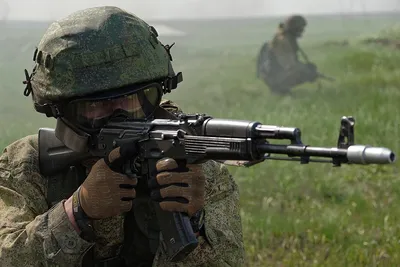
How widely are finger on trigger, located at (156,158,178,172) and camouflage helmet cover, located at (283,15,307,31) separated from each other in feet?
48.8

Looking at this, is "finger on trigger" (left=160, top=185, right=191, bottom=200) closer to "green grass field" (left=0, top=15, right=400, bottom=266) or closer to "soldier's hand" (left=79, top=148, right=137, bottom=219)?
"soldier's hand" (left=79, top=148, right=137, bottom=219)

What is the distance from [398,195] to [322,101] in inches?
252

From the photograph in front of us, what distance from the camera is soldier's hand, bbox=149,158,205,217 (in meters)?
3.33

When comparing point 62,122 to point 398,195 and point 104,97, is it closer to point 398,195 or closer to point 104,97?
point 104,97

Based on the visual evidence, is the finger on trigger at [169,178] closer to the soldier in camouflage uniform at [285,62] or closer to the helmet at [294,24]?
the soldier in camouflage uniform at [285,62]

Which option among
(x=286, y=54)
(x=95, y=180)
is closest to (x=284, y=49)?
(x=286, y=54)

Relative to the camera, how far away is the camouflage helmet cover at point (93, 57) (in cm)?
376

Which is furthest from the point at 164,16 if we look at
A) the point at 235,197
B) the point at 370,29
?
the point at 235,197

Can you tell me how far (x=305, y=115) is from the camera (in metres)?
12.7

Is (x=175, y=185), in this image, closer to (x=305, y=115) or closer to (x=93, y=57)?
(x=93, y=57)

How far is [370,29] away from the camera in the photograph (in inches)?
844

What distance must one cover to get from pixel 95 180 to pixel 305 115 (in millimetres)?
9427

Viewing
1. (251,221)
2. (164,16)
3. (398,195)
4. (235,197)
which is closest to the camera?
(235,197)

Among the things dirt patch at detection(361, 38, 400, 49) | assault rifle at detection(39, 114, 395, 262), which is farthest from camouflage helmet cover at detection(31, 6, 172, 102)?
dirt patch at detection(361, 38, 400, 49)
